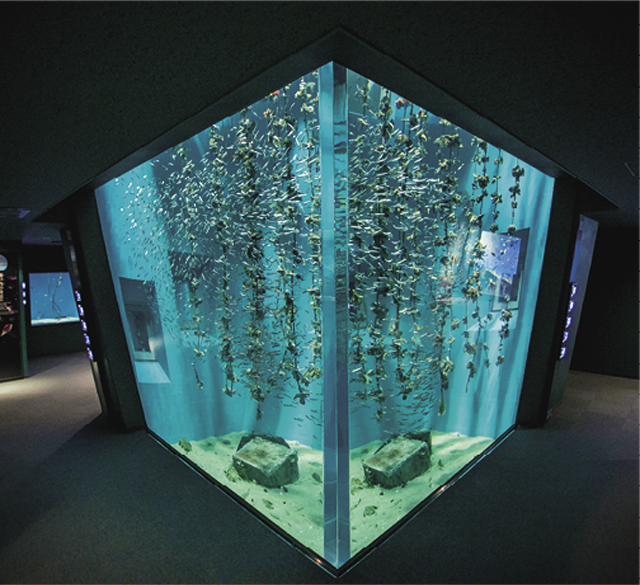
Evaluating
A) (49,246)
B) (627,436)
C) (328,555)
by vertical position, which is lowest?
(627,436)

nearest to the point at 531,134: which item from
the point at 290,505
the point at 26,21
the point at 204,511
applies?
the point at 26,21

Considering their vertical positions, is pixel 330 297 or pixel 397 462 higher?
pixel 330 297

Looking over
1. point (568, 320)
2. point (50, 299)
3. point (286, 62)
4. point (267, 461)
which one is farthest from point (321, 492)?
point (50, 299)

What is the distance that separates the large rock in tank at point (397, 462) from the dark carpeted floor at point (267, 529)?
23 centimetres

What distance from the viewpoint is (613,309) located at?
5281 mm

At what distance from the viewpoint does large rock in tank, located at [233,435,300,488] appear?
7.86 ft

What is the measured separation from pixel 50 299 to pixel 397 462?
847 cm

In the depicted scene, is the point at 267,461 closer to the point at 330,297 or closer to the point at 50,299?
the point at 330,297

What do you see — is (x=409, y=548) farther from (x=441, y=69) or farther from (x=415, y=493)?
(x=441, y=69)

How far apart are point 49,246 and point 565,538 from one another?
940 cm

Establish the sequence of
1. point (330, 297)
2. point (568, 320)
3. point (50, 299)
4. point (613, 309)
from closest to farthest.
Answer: point (330, 297) < point (568, 320) < point (613, 309) < point (50, 299)

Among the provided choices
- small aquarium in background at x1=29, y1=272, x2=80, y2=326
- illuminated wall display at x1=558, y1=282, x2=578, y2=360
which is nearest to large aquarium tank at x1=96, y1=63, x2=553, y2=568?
illuminated wall display at x1=558, y1=282, x2=578, y2=360

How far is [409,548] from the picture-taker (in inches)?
76.4

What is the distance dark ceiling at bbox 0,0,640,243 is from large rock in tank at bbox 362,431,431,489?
188 centimetres
